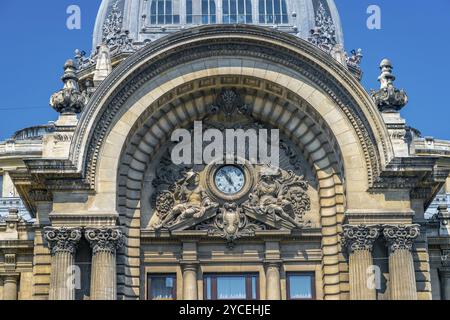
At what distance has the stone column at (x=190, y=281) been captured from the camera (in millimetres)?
32531

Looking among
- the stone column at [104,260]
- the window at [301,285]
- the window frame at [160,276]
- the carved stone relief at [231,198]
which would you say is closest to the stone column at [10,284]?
the window frame at [160,276]

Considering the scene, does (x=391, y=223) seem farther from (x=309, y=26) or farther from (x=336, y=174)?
(x=309, y=26)

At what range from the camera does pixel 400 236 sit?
3145cm

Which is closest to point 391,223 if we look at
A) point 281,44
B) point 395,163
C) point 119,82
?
point 395,163

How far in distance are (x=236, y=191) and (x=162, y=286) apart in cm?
→ 384

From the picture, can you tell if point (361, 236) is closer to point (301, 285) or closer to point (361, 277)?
point (361, 277)

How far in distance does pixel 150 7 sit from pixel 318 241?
12.7 m

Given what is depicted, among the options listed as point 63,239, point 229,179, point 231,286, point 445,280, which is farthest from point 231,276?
point 445,280

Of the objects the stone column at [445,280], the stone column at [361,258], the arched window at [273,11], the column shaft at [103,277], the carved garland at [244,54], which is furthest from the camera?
the arched window at [273,11]

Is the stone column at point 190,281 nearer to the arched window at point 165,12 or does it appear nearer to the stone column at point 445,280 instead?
the stone column at point 445,280

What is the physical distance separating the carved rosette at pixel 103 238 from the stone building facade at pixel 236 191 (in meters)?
0.03

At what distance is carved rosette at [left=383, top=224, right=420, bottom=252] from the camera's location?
31406mm

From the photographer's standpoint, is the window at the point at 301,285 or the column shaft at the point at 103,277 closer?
the column shaft at the point at 103,277

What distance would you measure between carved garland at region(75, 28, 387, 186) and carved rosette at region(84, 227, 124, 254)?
5.57ft
